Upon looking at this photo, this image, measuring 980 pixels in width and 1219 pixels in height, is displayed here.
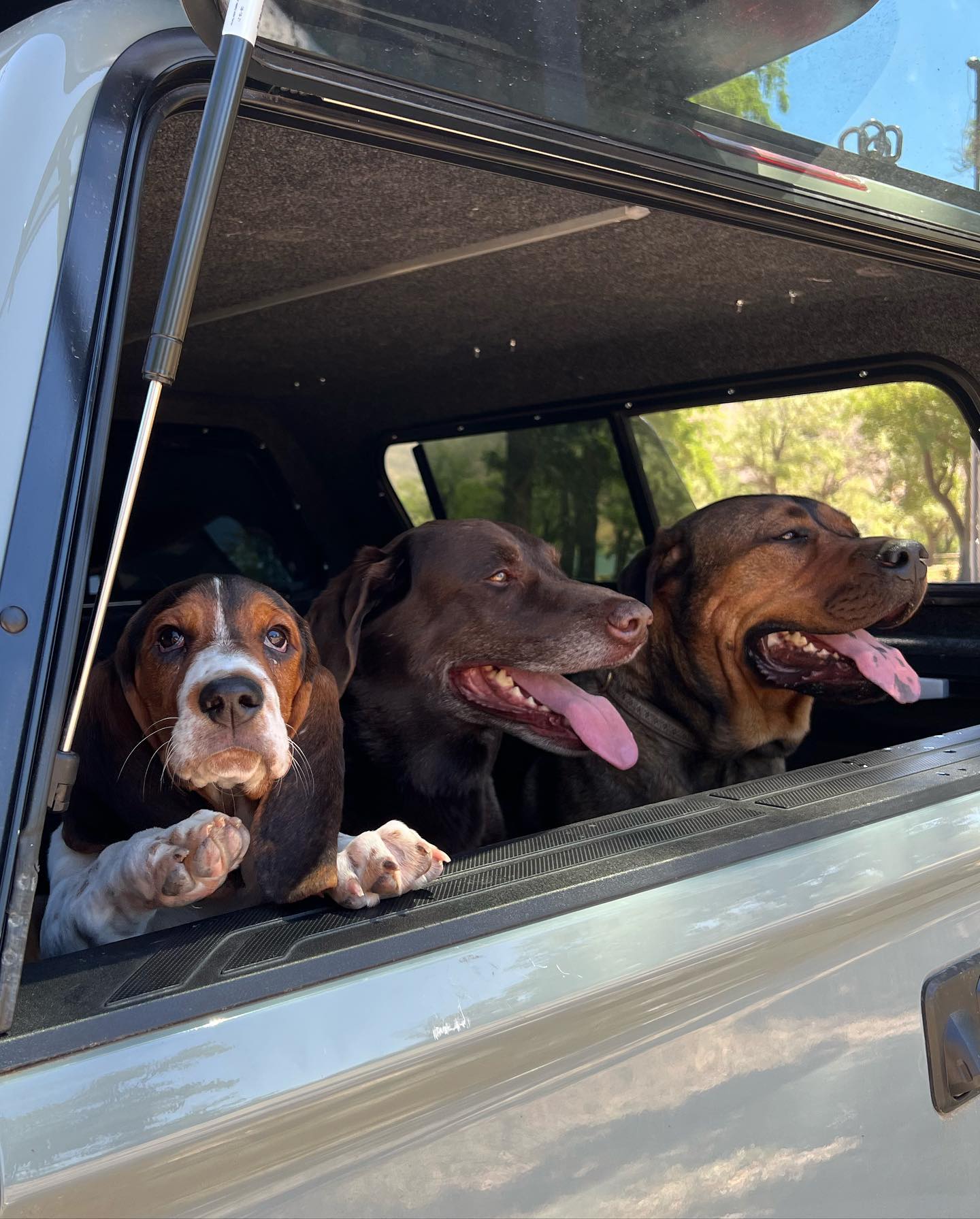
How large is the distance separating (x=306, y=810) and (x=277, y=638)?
427mm

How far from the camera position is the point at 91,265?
4.28 feet

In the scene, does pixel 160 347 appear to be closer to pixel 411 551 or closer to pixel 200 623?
pixel 200 623

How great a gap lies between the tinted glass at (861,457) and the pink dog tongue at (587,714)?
147cm

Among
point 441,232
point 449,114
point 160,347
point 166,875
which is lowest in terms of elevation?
point 166,875

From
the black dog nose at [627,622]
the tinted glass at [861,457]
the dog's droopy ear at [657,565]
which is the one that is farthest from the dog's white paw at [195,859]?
the tinted glass at [861,457]

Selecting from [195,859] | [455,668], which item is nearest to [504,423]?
[455,668]

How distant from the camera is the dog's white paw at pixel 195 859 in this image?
5.37 ft

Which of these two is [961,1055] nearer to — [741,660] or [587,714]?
[587,714]

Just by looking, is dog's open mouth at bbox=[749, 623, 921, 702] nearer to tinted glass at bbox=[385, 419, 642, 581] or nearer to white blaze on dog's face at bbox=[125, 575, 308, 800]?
white blaze on dog's face at bbox=[125, 575, 308, 800]

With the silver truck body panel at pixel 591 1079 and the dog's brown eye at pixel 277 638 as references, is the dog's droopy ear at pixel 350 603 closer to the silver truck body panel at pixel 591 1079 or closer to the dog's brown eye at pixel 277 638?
the dog's brown eye at pixel 277 638

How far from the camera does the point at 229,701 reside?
6.02 ft

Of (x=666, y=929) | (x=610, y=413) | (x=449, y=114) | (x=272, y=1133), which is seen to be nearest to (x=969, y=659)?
(x=610, y=413)

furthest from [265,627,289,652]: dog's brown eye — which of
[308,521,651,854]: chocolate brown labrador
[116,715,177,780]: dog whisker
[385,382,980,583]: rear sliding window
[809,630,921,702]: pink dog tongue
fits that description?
[385,382,980,583]: rear sliding window

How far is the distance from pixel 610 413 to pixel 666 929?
379 centimetres
